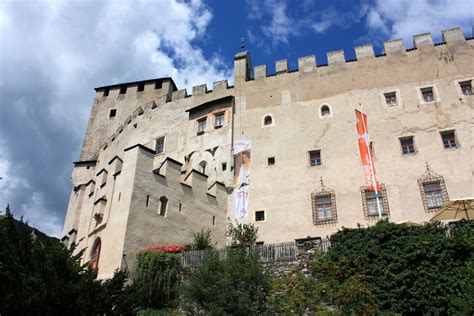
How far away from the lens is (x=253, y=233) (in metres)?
21.8

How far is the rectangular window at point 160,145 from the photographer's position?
29953 mm

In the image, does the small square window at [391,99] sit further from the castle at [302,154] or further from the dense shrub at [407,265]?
the dense shrub at [407,265]

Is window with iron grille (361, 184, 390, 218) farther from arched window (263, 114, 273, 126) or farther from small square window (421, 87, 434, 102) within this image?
arched window (263, 114, 273, 126)

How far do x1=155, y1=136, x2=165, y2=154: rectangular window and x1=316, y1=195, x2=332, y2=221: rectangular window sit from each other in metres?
11.6

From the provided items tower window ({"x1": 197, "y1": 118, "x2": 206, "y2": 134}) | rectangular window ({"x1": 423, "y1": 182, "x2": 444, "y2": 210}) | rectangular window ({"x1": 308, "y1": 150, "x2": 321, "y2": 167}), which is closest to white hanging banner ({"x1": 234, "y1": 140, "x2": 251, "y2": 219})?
tower window ({"x1": 197, "y1": 118, "x2": 206, "y2": 134})

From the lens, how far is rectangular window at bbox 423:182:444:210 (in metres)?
21.4

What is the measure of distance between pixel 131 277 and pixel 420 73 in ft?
62.8

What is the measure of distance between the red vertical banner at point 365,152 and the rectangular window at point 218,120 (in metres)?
8.66

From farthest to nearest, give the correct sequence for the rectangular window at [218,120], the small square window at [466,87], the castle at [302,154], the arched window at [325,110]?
1. the rectangular window at [218,120]
2. the arched window at [325,110]
3. the small square window at [466,87]
4. the castle at [302,154]

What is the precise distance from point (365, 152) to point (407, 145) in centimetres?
246

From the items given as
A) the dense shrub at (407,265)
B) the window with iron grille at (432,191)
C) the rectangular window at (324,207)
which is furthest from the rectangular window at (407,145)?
the dense shrub at (407,265)

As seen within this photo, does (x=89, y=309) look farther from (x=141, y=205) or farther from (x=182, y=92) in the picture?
(x=182, y=92)

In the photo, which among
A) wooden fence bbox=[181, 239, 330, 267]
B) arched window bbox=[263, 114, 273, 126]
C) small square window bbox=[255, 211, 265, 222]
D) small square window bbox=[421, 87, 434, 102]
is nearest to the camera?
wooden fence bbox=[181, 239, 330, 267]

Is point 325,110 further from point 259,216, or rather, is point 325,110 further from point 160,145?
point 160,145
